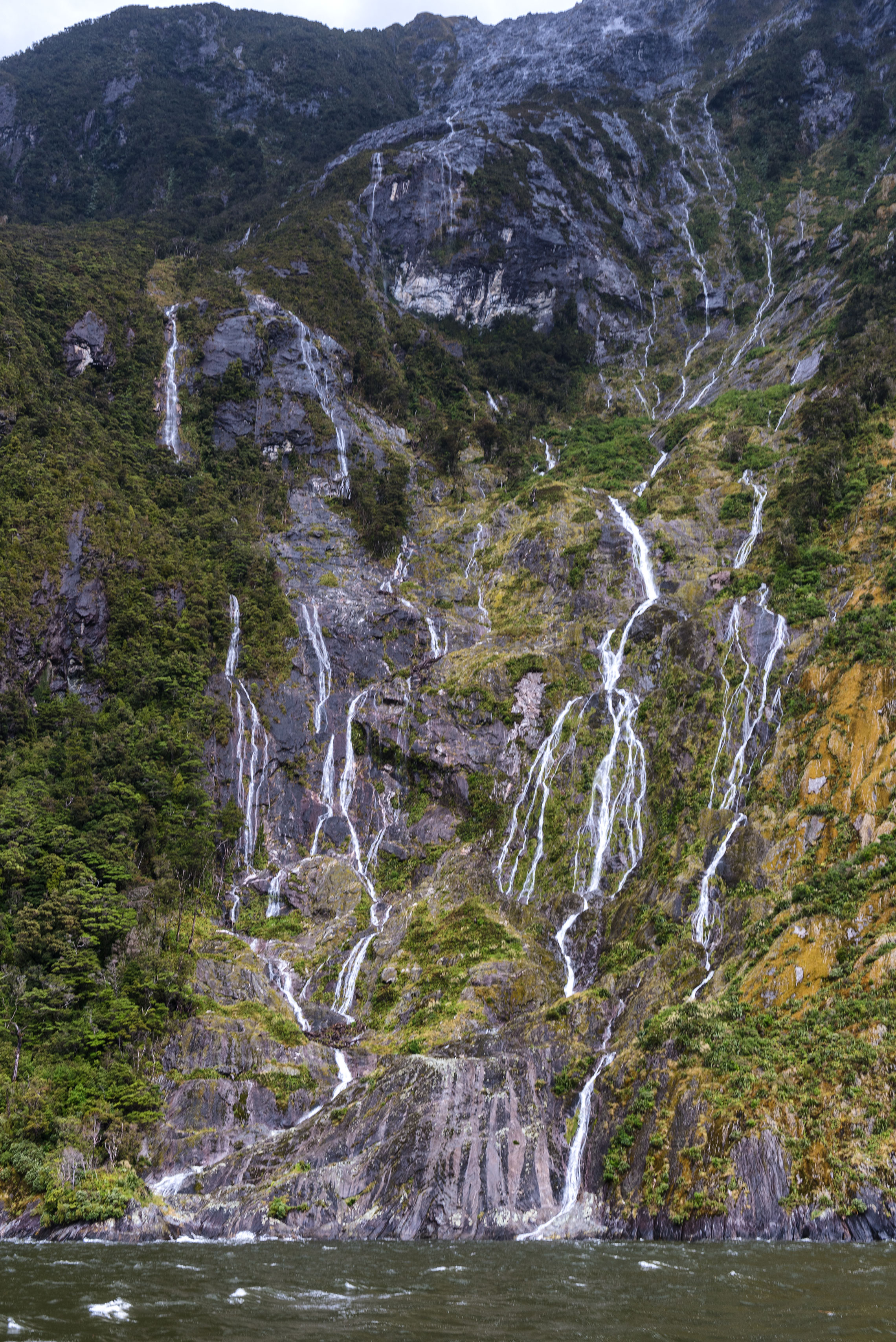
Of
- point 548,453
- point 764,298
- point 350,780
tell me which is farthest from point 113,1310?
point 764,298

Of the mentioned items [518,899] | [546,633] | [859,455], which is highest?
[859,455]

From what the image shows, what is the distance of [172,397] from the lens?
55688 mm

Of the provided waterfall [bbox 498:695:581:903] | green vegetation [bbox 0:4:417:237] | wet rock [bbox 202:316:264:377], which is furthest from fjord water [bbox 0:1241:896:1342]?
green vegetation [bbox 0:4:417:237]

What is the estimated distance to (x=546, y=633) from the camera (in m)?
42.6


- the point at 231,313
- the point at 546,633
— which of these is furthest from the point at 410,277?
the point at 546,633

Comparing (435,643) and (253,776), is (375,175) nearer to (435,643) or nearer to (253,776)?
(435,643)

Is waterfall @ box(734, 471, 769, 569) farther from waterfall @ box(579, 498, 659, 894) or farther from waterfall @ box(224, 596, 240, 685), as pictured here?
waterfall @ box(224, 596, 240, 685)

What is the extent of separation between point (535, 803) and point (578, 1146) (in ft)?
50.1

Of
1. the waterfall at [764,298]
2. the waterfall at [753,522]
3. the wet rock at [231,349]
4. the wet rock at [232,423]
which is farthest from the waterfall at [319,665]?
the waterfall at [764,298]

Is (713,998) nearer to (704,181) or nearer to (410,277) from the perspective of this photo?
(410,277)

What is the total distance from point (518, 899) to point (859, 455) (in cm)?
2555

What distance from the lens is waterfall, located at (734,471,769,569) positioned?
135 feet

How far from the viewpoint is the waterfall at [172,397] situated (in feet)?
175

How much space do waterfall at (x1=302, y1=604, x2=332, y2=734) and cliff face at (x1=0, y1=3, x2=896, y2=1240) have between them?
9.8 inches
